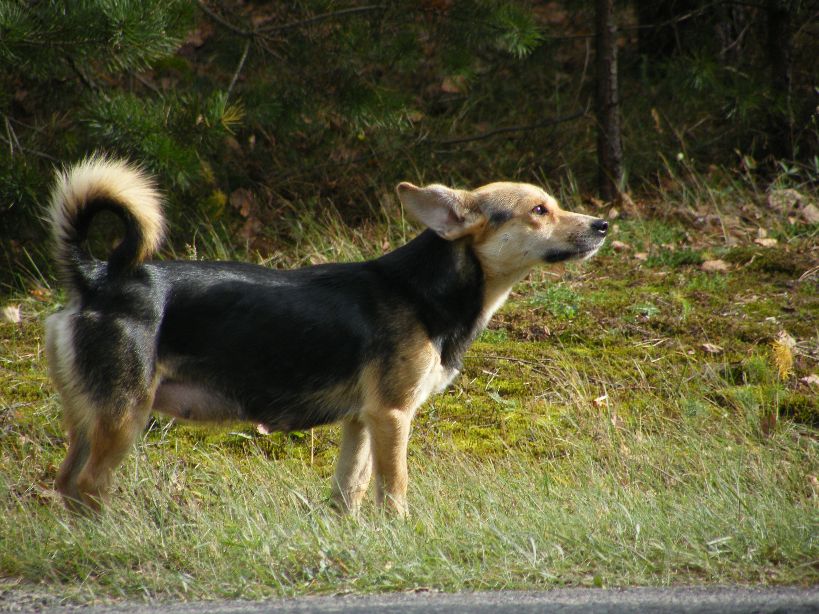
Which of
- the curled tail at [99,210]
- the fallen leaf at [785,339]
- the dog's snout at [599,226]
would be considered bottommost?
the fallen leaf at [785,339]

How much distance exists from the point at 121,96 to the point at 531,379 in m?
3.63

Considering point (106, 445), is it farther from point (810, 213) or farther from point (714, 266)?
point (810, 213)

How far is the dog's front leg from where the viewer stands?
5066 millimetres

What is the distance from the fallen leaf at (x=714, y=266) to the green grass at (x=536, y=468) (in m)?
0.08

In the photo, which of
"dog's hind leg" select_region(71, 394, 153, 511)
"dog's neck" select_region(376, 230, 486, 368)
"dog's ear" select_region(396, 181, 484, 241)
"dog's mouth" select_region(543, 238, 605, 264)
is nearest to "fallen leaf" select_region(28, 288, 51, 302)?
"dog's hind leg" select_region(71, 394, 153, 511)

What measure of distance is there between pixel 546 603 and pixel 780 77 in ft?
27.6

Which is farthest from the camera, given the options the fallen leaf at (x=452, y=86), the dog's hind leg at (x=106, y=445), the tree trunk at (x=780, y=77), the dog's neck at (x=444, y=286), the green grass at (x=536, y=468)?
the fallen leaf at (x=452, y=86)

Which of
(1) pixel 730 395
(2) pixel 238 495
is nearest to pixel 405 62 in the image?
(1) pixel 730 395

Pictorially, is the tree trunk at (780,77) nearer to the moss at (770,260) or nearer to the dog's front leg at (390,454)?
the moss at (770,260)

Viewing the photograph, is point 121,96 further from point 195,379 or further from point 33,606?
point 33,606

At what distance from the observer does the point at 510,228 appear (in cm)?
555

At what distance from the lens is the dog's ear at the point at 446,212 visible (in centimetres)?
541

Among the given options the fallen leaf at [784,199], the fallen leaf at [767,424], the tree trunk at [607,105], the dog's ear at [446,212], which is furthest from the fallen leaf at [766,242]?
the dog's ear at [446,212]

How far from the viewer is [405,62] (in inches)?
371
